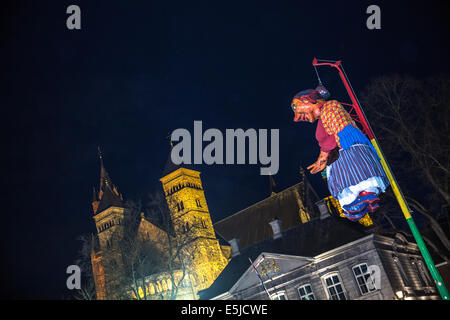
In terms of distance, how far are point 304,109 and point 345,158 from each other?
131 centimetres

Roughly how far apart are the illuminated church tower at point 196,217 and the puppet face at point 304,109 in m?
43.7

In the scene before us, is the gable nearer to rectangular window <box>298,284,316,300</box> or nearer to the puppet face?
rectangular window <box>298,284,316,300</box>

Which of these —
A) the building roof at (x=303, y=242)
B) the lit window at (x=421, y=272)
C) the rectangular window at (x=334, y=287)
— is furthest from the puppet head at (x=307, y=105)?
the lit window at (x=421, y=272)

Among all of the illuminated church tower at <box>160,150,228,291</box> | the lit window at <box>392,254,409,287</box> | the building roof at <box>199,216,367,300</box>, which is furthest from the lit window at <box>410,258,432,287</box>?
the illuminated church tower at <box>160,150,228,291</box>

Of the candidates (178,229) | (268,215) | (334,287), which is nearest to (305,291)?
(334,287)

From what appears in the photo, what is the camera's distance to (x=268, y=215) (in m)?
62.0

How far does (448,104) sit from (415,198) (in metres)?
5.65

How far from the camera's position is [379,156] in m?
6.98

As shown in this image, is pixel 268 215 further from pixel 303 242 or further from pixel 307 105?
pixel 307 105

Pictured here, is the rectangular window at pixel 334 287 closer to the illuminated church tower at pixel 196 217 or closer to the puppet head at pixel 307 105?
the puppet head at pixel 307 105

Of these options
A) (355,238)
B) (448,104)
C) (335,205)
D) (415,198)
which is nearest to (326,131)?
(448,104)

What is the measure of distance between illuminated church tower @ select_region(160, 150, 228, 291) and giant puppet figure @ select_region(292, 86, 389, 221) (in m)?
43.9

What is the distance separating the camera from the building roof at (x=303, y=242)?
29.2 meters
